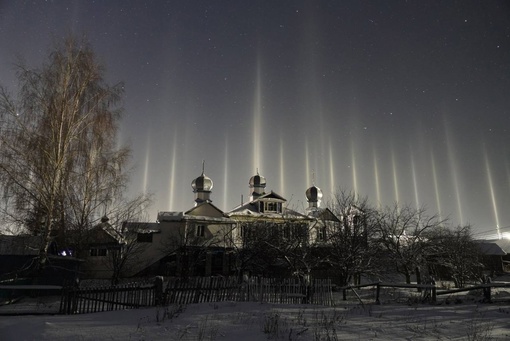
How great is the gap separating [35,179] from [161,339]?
1489 cm

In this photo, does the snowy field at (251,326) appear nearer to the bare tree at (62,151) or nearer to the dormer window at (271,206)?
the bare tree at (62,151)

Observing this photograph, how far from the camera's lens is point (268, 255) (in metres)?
32.7

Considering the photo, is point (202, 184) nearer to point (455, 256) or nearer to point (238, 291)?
point (455, 256)

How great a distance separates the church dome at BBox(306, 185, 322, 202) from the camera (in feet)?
184

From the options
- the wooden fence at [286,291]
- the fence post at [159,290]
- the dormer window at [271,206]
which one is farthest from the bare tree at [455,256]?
the fence post at [159,290]

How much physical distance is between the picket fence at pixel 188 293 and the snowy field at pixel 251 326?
209 cm

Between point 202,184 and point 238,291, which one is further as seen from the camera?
point 202,184

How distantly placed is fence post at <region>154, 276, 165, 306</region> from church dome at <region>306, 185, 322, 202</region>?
4417 centimetres

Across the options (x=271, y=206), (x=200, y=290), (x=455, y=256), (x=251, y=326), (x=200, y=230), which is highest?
(x=271, y=206)

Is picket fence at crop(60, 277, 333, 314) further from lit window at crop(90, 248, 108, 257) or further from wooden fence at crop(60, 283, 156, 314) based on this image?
lit window at crop(90, 248, 108, 257)

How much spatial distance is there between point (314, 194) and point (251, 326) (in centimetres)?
4808

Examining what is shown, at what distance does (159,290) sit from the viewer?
13.7 metres

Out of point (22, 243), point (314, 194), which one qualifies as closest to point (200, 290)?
point (22, 243)

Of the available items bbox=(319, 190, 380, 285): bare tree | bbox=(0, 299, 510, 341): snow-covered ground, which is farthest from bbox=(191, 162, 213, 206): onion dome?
bbox=(0, 299, 510, 341): snow-covered ground
